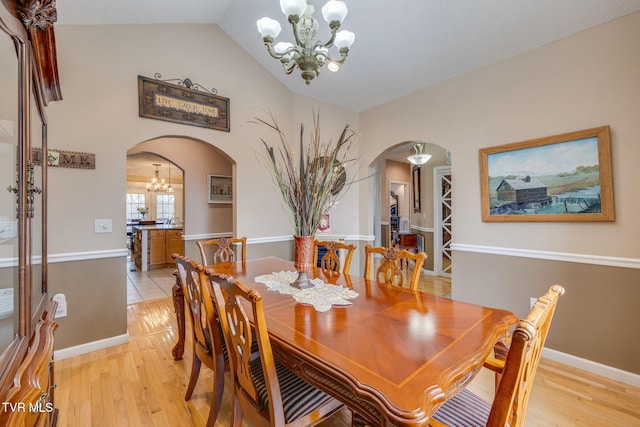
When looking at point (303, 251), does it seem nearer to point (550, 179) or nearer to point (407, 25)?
point (550, 179)

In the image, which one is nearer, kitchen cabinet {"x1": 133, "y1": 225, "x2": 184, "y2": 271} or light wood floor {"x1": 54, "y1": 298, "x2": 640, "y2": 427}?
light wood floor {"x1": 54, "y1": 298, "x2": 640, "y2": 427}

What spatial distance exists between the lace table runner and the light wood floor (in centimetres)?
81

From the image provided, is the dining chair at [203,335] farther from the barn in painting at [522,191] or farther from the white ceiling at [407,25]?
the barn in painting at [522,191]

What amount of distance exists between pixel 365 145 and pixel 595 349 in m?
3.21

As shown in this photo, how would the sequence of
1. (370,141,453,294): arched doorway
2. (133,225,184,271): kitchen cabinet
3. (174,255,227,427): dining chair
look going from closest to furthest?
(174,255,227,427): dining chair
(370,141,453,294): arched doorway
(133,225,184,271): kitchen cabinet

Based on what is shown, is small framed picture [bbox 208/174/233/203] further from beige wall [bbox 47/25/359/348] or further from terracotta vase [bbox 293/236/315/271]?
terracotta vase [bbox 293/236/315/271]

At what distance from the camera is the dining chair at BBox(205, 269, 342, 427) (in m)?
1.01

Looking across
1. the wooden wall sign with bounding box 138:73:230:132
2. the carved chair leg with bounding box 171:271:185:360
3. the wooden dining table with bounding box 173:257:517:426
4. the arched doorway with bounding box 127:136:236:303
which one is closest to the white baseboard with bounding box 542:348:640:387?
the wooden dining table with bounding box 173:257:517:426

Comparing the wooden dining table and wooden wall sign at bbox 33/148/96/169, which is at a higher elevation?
wooden wall sign at bbox 33/148/96/169

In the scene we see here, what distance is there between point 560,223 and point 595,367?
3.76 ft

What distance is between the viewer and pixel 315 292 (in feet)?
5.37

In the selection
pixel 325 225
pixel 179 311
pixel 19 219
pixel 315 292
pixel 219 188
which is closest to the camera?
pixel 19 219

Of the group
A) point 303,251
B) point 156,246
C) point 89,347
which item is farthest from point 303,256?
point 156,246

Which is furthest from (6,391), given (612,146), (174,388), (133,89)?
(612,146)
